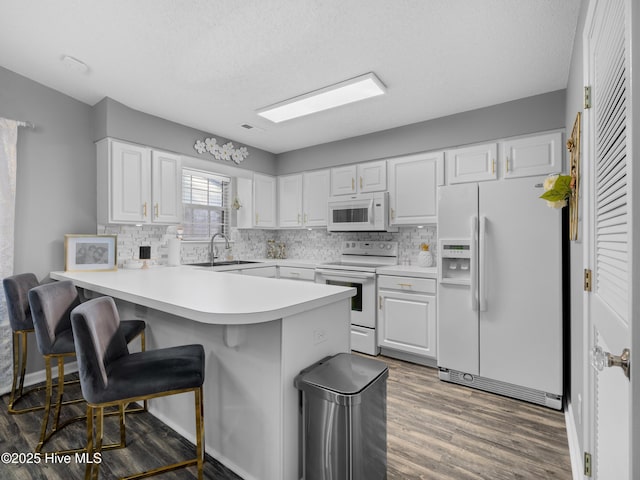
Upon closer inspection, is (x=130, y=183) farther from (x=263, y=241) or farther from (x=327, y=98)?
(x=263, y=241)

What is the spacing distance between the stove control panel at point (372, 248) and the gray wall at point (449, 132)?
105 cm

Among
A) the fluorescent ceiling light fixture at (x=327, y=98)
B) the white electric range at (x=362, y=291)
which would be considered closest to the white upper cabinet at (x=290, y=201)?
the white electric range at (x=362, y=291)

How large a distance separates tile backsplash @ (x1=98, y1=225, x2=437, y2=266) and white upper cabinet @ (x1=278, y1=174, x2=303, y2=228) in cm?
32

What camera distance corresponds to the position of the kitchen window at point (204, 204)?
4094 mm

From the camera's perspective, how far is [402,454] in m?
1.85

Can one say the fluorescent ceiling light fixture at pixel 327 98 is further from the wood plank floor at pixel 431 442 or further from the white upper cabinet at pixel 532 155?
the wood plank floor at pixel 431 442

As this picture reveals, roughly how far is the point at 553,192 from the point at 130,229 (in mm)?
3671

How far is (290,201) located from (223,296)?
3092mm

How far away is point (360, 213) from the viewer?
3.81 m

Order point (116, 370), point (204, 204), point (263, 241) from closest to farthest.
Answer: point (116, 370) → point (204, 204) → point (263, 241)

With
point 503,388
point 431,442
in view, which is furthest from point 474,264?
point 431,442

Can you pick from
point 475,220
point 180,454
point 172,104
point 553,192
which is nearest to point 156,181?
point 172,104

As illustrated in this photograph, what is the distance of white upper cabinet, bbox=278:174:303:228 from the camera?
455cm

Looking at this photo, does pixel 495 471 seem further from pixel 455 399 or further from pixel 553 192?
pixel 553 192
